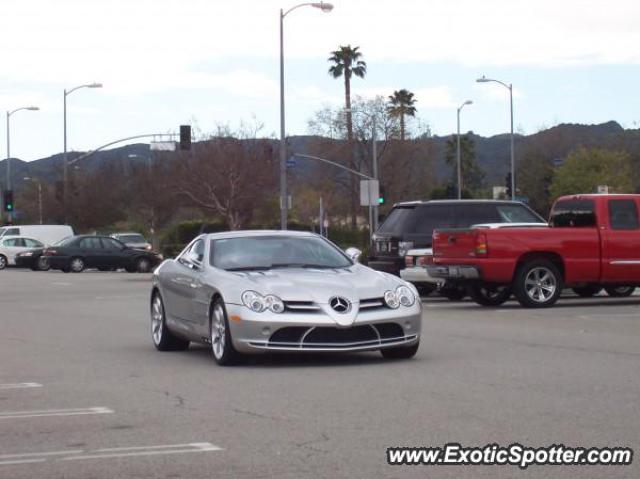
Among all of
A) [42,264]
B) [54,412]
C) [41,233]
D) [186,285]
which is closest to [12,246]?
[41,233]

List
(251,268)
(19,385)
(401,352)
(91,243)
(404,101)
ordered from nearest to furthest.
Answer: (19,385) → (401,352) → (251,268) → (91,243) → (404,101)

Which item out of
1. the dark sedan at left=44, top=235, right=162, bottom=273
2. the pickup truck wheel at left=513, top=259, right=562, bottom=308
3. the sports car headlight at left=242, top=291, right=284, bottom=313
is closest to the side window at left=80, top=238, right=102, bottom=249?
the dark sedan at left=44, top=235, right=162, bottom=273

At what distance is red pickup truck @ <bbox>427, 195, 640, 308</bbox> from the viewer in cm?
2183

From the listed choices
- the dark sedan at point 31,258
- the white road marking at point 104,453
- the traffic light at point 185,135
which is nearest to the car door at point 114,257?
the dark sedan at point 31,258

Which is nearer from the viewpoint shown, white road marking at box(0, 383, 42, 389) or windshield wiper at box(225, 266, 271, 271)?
white road marking at box(0, 383, 42, 389)

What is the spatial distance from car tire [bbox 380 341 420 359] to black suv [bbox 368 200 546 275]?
1130cm

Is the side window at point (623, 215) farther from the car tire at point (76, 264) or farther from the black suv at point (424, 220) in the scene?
the car tire at point (76, 264)

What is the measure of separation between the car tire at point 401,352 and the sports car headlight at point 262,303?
1.30m

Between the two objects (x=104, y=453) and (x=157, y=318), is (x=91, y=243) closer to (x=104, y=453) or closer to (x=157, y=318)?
(x=157, y=318)

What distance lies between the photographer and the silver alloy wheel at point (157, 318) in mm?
15602

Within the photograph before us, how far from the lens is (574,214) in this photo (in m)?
22.8

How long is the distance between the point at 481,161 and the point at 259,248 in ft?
506

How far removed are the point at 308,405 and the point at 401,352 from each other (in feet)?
11.5

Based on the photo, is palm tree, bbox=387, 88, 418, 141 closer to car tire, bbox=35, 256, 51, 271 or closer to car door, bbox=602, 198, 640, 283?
car tire, bbox=35, 256, 51, 271
